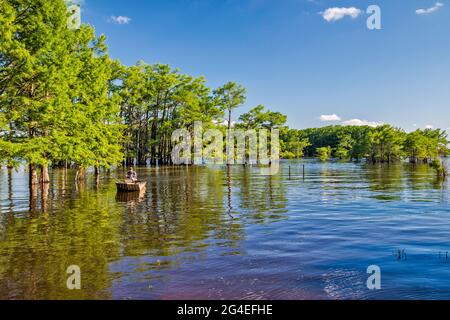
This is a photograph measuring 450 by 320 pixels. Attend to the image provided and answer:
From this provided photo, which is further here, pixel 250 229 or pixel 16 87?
pixel 16 87

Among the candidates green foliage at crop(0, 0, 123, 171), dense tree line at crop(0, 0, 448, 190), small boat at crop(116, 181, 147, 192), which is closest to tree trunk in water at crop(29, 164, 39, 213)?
dense tree line at crop(0, 0, 448, 190)

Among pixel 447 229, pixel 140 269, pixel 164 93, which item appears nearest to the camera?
pixel 140 269

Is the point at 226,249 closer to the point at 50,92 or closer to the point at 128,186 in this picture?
the point at 128,186

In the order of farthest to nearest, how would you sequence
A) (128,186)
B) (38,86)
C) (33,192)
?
1. (33,192)
2. (128,186)
3. (38,86)

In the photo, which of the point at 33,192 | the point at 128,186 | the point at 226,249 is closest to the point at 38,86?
the point at 33,192

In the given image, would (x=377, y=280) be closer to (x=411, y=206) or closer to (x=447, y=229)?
(x=447, y=229)

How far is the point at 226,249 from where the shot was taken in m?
13.6

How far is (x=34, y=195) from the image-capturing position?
30.7 m

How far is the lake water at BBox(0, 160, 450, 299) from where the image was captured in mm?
9695

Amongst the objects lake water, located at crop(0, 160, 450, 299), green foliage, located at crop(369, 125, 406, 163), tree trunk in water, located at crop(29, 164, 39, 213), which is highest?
green foliage, located at crop(369, 125, 406, 163)

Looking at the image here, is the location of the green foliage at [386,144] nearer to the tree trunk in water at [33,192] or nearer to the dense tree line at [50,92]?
the dense tree line at [50,92]

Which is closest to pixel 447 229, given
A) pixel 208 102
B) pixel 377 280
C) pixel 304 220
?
pixel 304 220

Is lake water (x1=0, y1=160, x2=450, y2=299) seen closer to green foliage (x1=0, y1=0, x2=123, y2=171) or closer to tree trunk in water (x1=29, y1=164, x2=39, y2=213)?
tree trunk in water (x1=29, y1=164, x2=39, y2=213)
